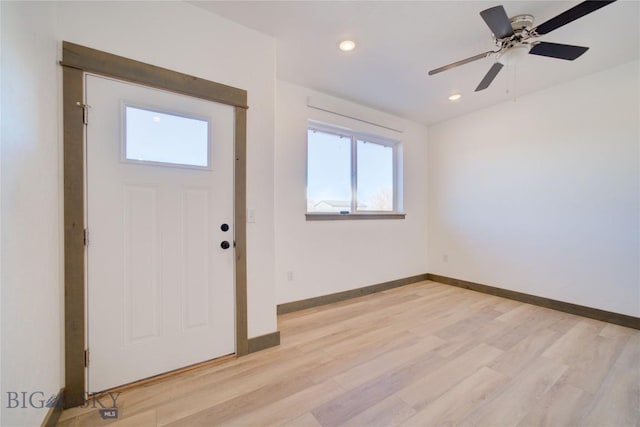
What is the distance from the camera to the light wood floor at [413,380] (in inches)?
59.7

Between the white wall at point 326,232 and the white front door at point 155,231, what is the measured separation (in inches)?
39.8

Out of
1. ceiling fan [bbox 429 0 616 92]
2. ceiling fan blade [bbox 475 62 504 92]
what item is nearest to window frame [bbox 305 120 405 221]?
ceiling fan blade [bbox 475 62 504 92]

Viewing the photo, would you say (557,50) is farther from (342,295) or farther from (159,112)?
(342,295)

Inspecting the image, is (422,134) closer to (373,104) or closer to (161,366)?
(373,104)

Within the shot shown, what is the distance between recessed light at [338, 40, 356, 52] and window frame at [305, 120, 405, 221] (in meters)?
1.02

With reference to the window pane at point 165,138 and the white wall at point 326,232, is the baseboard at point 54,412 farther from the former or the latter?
the white wall at point 326,232

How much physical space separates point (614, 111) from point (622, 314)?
2.16 m

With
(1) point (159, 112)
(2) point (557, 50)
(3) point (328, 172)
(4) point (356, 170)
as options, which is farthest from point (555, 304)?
(1) point (159, 112)

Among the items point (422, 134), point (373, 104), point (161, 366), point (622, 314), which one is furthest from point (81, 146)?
point (622, 314)

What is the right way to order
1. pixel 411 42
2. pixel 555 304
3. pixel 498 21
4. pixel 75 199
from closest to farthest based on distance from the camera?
1. pixel 75 199
2. pixel 498 21
3. pixel 411 42
4. pixel 555 304

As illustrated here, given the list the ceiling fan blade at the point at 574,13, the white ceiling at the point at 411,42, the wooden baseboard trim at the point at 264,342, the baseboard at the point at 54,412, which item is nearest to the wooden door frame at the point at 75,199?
the baseboard at the point at 54,412

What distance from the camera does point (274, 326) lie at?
2344 mm

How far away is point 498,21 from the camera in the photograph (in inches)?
68.4

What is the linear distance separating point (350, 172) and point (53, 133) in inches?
119
